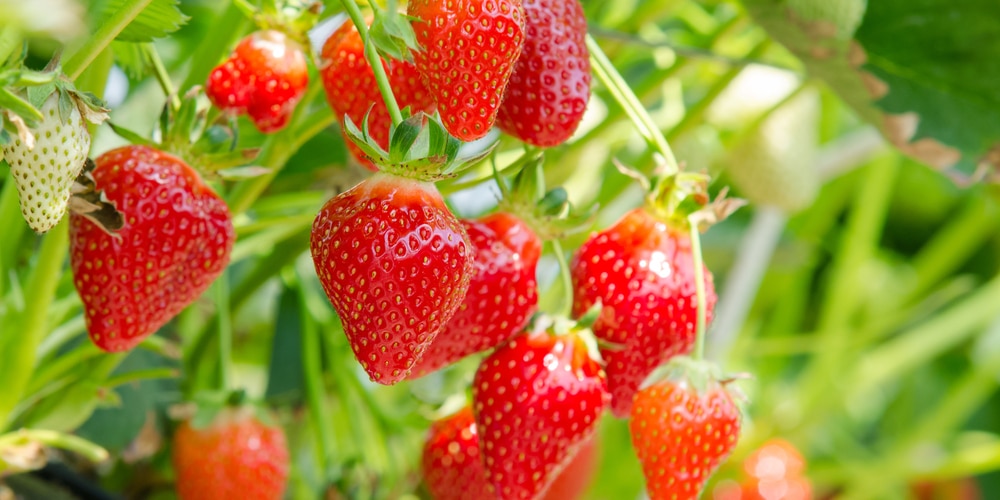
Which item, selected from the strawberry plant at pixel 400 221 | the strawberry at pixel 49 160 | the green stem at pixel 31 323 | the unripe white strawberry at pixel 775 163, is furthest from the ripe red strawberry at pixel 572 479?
the strawberry at pixel 49 160

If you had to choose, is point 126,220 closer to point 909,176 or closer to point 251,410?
point 251,410

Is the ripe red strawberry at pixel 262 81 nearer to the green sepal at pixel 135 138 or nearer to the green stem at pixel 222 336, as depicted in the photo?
the green sepal at pixel 135 138

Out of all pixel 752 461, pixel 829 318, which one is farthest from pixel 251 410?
pixel 829 318

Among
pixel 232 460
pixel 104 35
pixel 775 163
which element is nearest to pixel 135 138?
pixel 104 35

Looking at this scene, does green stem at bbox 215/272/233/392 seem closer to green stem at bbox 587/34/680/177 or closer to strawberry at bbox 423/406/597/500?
strawberry at bbox 423/406/597/500

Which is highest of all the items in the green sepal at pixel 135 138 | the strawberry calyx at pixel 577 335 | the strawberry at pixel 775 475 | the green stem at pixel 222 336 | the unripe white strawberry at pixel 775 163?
the green sepal at pixel 135 138

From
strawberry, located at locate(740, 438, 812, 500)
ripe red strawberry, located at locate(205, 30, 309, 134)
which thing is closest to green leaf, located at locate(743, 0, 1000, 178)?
ripe red strawberry, located at locate(205, 30, 309, 134)
